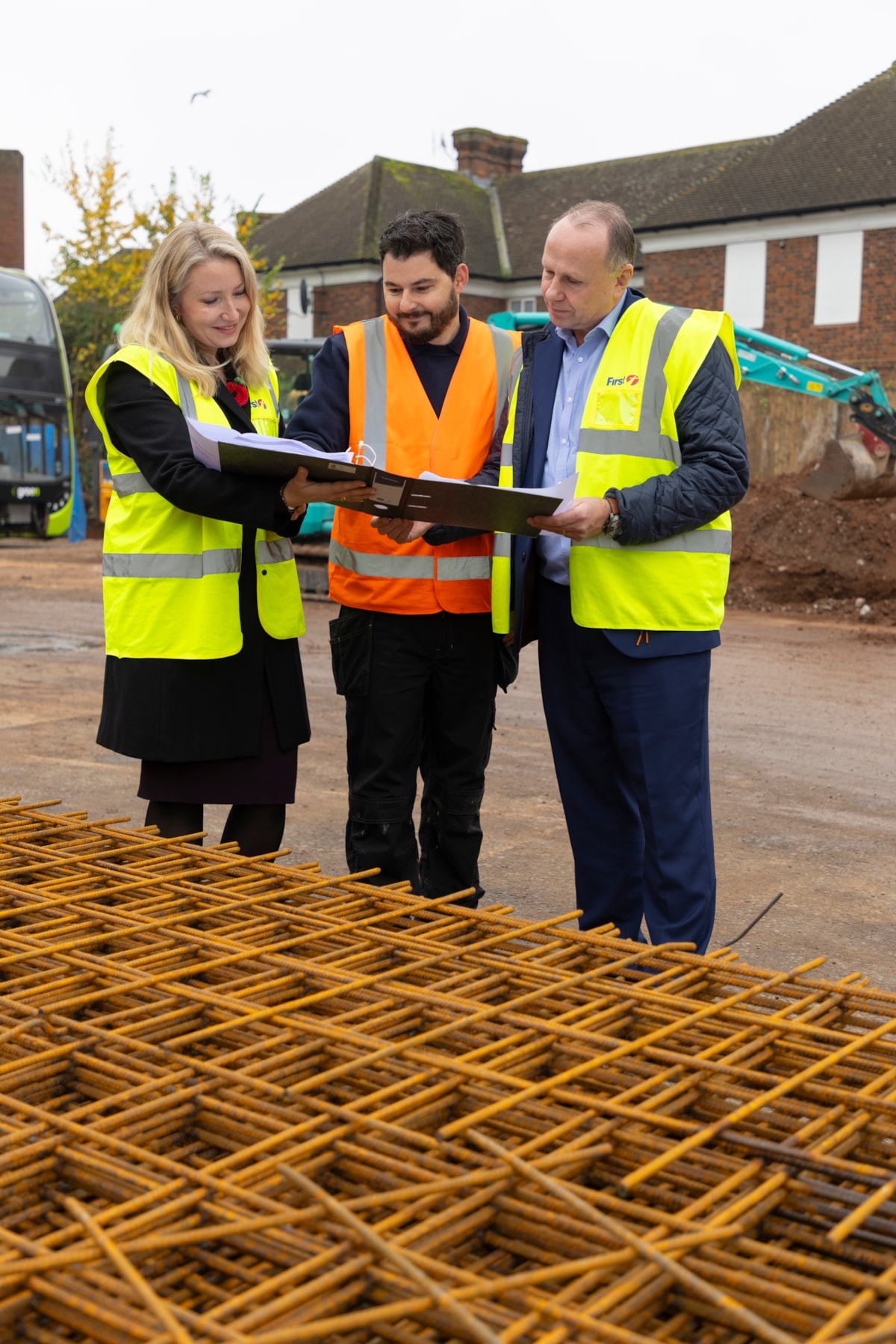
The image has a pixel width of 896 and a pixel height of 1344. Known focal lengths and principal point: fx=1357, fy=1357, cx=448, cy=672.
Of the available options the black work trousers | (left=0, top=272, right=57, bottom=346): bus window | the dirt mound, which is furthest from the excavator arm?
the black work trousers

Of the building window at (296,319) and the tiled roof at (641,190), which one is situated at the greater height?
the tiled roof at (641,190)

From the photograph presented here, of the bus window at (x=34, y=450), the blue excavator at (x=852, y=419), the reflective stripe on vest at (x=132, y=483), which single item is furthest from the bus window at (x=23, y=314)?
the reflective stripe on vest at (x=132, y=483)

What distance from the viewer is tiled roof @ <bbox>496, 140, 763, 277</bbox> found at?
38.0 metres

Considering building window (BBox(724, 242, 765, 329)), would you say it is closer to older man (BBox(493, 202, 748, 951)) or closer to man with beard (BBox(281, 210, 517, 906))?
man with beard (BBox(281, 210, 517, 906))

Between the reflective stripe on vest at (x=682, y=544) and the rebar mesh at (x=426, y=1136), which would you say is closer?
the rebar mesh at (x=426, y=1136)

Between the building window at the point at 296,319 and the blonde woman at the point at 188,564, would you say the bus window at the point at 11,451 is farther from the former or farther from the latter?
the building window at the point at 296,319

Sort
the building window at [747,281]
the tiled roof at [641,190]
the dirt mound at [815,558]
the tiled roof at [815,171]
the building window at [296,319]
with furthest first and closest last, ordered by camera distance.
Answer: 1. the building window at [296,319]
2. the building window at [747,281]
3. the tiled roof at [641,190]
4. the tiled roof at [815,171]
5. the dirt mound at [815,558]

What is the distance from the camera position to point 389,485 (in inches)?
129

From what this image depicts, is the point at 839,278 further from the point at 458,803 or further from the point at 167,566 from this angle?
the point at 167,566

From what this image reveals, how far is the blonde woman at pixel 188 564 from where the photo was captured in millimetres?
3566

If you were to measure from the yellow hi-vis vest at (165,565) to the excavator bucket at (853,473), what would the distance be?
15.0m

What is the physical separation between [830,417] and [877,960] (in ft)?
61.5

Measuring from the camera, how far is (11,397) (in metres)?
21.2

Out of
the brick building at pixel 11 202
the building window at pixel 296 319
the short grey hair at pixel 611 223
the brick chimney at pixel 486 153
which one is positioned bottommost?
the short grey hair at pixel 611 223
